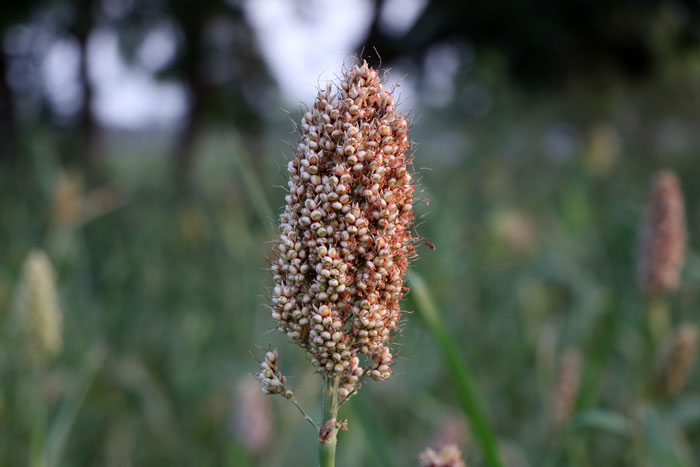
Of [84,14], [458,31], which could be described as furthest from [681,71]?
[84,14]

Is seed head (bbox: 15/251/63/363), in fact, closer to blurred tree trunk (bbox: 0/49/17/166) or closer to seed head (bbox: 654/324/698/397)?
seed head (bbox: 654/324/698/397)

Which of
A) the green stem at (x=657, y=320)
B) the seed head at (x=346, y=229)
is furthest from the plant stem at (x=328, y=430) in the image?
the green stem at (x=657, y=320)

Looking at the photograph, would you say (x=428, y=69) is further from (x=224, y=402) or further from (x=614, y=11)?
(x=224, y=402)

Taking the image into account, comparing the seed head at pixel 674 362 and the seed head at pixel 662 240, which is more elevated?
the seed head at pixel 662 240

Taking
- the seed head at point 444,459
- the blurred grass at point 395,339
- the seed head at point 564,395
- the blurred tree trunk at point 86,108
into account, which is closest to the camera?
the seed head at point 444,459

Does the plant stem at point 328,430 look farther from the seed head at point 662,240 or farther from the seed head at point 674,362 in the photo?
the seed head at point 662,240
